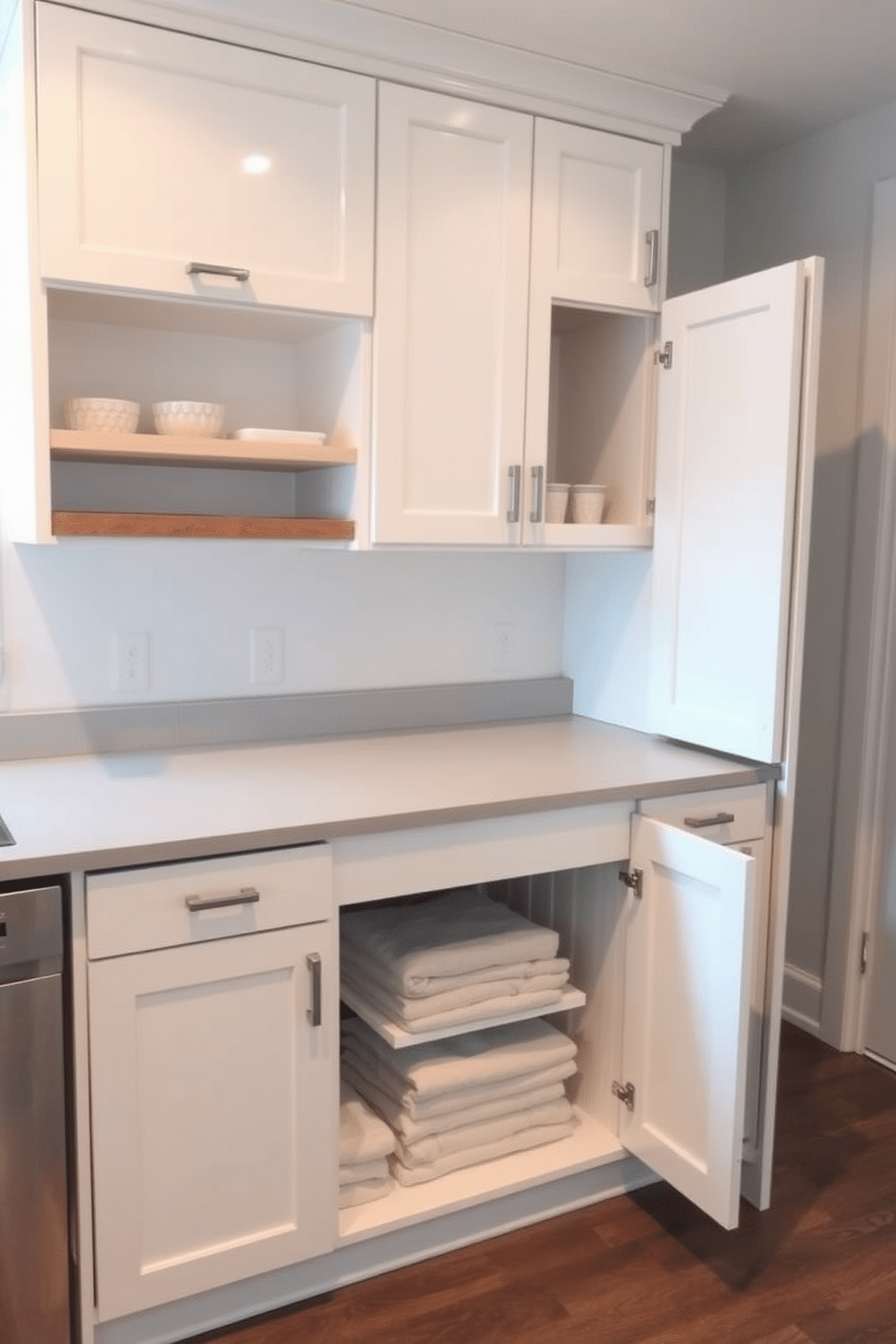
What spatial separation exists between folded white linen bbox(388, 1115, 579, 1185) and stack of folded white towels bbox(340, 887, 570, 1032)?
276mm

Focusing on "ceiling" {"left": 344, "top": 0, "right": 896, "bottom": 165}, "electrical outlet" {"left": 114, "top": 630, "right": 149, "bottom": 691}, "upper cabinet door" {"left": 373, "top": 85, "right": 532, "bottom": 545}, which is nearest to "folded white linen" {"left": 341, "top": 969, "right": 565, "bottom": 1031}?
"electrical outlet" {"left": 114, "top": 630, "right": 149, "bottom": 691}

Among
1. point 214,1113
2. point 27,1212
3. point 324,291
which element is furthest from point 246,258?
point 27,1212

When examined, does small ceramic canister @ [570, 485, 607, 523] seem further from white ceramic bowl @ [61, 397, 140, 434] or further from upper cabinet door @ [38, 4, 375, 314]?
white ceramic bowl @ [61, 397, 140, 434]

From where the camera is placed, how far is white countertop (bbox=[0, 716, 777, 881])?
63.8 inches

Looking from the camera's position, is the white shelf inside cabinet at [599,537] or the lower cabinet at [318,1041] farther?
the white shelf inside cabinet at [599,537]

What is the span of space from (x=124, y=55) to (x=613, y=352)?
1.16 m

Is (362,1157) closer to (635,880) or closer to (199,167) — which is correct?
(635,880)

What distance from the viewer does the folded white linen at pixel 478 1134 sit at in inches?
80.0

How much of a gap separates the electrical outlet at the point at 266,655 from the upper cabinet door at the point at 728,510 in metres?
0.83

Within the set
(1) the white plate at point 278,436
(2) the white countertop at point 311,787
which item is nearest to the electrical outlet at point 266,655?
(2) the white countertop at point 311,787

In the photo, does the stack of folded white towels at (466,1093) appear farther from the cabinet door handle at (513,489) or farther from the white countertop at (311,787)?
the cabinet door handle at (513,489)

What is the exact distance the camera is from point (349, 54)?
Answer: 193 centimetres

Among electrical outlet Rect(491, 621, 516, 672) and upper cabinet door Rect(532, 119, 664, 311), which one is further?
electrical outlet Rect(491, 621, 516, 672)

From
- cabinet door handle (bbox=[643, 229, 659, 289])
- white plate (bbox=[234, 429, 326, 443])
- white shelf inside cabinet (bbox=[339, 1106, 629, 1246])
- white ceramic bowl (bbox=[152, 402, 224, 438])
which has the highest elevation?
cabinet door handle (bbox=[643, 229, 659, 289])
